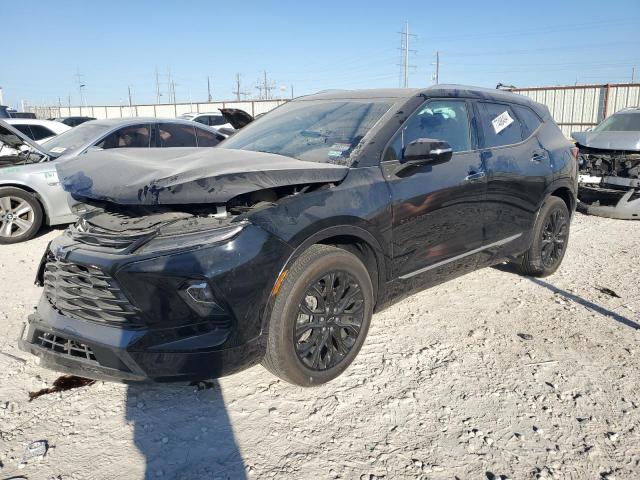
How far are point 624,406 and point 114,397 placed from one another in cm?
287

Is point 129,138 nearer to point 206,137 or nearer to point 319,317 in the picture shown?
point 206,137

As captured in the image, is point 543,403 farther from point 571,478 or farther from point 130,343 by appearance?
point 130,343

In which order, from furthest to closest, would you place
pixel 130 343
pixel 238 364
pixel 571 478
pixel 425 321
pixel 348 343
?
pixel 425 321, pixel 348 343, pixel 238 364, pixel 130 343, pixel 571 478

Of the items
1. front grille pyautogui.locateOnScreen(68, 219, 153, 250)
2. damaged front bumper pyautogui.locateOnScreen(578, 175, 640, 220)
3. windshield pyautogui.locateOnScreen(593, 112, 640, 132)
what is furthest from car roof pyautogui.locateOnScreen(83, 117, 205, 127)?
windshield pyautogui.locateOnScreen(593, 112, 640, 132)

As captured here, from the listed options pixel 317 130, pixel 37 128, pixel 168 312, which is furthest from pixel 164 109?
pixel 168 312

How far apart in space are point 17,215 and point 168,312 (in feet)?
16.5

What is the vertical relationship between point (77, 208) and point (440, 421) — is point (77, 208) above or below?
above

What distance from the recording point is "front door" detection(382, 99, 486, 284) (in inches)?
130

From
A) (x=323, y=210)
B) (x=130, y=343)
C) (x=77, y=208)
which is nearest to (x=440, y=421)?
(x=323, y=210)

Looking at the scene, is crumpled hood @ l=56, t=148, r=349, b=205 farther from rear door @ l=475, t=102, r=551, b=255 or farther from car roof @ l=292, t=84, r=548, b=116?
rear door @ l=475, t=102, r=551, b=255

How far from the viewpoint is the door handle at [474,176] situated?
3738 mm

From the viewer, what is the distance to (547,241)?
4820 mm

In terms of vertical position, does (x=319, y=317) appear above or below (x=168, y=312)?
below

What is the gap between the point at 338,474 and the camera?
7.39ft
